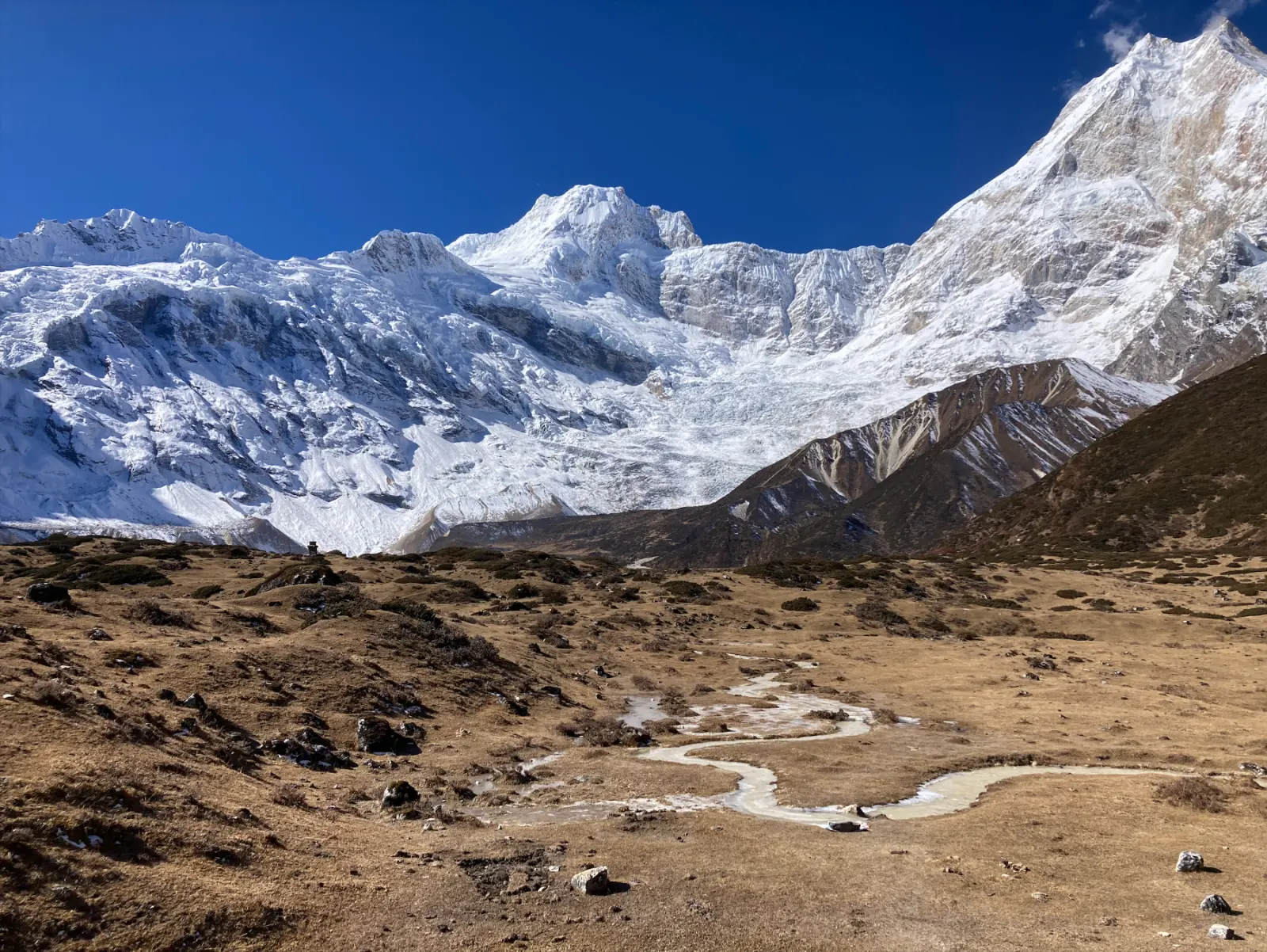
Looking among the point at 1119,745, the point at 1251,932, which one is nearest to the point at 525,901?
the point at 1251,932

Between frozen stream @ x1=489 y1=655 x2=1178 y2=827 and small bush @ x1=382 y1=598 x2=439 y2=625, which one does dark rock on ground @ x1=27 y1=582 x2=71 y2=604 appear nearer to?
small bush @ x1=382 y1=598 x2=439 y2=625

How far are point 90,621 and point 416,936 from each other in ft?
81.2

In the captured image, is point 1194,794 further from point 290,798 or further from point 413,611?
point 413,611

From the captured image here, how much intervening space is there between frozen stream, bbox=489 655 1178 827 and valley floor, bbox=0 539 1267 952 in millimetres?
298

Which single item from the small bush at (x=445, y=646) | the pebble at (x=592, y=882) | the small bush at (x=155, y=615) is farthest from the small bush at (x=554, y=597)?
the pebble at (x=592, y=882)

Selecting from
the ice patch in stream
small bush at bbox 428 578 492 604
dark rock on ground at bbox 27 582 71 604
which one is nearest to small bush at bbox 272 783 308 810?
the ice patch in stream

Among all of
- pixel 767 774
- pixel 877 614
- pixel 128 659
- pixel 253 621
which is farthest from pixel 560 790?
pixel 877 614

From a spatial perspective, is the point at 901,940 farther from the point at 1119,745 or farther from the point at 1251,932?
the point at 1119,745

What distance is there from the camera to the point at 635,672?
43188mm

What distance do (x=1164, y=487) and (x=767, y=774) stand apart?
121 m

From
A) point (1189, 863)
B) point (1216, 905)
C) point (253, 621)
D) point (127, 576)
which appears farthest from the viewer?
point (127, 576)

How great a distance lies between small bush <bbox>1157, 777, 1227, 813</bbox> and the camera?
1781cm

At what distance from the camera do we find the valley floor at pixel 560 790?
38.2 feet

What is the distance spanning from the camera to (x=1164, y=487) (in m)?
119
